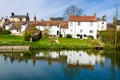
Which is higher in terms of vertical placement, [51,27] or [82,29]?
[51,27]

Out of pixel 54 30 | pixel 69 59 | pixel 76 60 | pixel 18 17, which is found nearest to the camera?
pixel 76 60

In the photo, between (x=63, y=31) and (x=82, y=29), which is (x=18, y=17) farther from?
(x=82, y=29)

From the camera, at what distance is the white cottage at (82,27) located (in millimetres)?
75750

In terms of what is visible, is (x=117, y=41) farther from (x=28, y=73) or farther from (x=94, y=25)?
(x=28, y=73)

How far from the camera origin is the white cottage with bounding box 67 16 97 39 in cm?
7575

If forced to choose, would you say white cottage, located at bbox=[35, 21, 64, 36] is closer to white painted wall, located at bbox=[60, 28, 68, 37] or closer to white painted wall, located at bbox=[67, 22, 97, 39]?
white painted wall, located at bbox=[60, 28, 68, 37]

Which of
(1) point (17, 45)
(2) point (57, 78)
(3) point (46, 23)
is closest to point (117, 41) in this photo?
(1) point (17, 45)

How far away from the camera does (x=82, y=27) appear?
76.7 metres

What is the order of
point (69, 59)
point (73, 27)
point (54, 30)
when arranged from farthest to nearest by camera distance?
point (54, 30) → point (73, 27) → point (69, 59)

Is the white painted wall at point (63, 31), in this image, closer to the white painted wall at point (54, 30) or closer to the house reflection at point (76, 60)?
the white painted wall at point (54, 30)

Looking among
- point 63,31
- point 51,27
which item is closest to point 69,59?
point 63,31

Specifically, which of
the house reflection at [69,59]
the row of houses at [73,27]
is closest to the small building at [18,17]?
the row of houses at [73,27]

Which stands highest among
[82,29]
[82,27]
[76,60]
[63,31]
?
[82,27]

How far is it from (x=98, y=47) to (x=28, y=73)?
33540 mm
